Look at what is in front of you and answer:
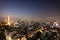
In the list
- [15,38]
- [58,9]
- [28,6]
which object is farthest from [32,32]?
[58,9]

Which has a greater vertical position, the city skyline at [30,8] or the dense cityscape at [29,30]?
the city skyline at [30,8]

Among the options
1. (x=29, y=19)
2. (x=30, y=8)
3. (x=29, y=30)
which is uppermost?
(x=30, y=8)

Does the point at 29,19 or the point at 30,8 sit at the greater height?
the point at 30,8

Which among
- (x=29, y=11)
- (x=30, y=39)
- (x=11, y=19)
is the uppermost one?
(x=29, y=11)

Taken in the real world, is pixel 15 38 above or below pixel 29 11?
below

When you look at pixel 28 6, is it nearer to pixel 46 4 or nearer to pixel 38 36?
pixel 46 4

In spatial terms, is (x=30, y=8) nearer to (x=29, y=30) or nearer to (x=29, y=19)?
(x=29, y=19)

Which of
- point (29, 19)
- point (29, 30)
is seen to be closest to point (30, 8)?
point (29, 19)

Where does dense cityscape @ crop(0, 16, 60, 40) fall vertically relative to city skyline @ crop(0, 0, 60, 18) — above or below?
below
